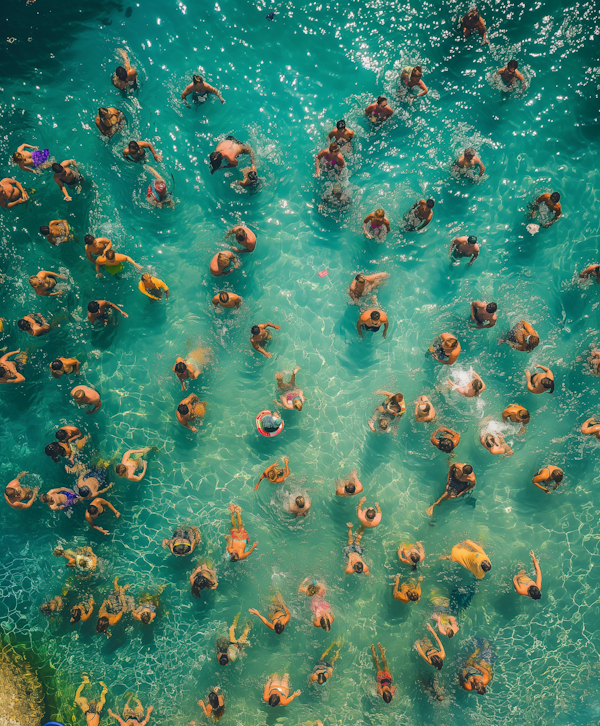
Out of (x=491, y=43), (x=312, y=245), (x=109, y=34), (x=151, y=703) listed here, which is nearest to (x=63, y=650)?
(x=151, y=703)

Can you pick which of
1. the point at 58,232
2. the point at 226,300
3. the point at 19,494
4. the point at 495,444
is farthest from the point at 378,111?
the point at 19,494

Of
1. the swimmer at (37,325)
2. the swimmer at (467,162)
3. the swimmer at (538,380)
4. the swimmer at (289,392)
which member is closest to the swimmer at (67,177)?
the swimmer at (37,325)

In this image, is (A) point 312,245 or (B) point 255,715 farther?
(A) point 312,245

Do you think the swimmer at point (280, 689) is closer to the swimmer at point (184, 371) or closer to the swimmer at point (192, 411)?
the swimmer at point (192, 411)

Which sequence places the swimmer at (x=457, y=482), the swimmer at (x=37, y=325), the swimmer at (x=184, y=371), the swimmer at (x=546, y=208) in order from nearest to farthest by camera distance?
the swimmer at (x=184, y=371) → the swimmer at (x=457, y=482) → the swimmer at (x=37, y=325) → the swimmer at (x=546, y=208)

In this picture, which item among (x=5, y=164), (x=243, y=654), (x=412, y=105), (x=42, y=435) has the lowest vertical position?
(x=243, y=654)

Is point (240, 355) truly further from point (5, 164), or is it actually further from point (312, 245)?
point (5, 164)

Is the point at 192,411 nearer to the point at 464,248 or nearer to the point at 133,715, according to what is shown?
the point at 133,715
